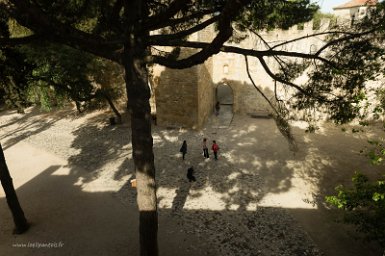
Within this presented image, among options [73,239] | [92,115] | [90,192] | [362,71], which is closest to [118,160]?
[90,192]

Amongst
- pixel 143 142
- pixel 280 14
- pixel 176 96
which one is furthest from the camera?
pixel 176 96

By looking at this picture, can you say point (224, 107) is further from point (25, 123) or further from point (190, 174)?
point (25, 123)

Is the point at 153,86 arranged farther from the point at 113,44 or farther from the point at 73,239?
the point at 113,44

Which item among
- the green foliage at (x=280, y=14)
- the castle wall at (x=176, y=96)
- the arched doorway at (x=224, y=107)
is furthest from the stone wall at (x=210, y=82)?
the green foliage at (x=280, y=14)

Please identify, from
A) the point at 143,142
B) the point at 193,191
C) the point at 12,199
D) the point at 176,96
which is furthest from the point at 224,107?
the point at 143,142

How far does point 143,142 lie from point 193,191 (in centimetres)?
524

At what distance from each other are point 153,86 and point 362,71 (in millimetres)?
13290

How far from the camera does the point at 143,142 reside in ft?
20.7

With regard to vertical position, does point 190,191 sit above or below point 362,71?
below

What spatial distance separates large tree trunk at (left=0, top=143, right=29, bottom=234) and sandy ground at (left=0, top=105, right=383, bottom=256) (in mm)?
320

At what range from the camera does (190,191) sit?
1099 centimetres

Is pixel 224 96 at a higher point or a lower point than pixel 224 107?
higher

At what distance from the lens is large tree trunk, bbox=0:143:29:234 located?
869 cm

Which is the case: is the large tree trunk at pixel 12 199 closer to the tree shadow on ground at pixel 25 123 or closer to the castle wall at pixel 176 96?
the tree shadow on ground at pixel 25 123
